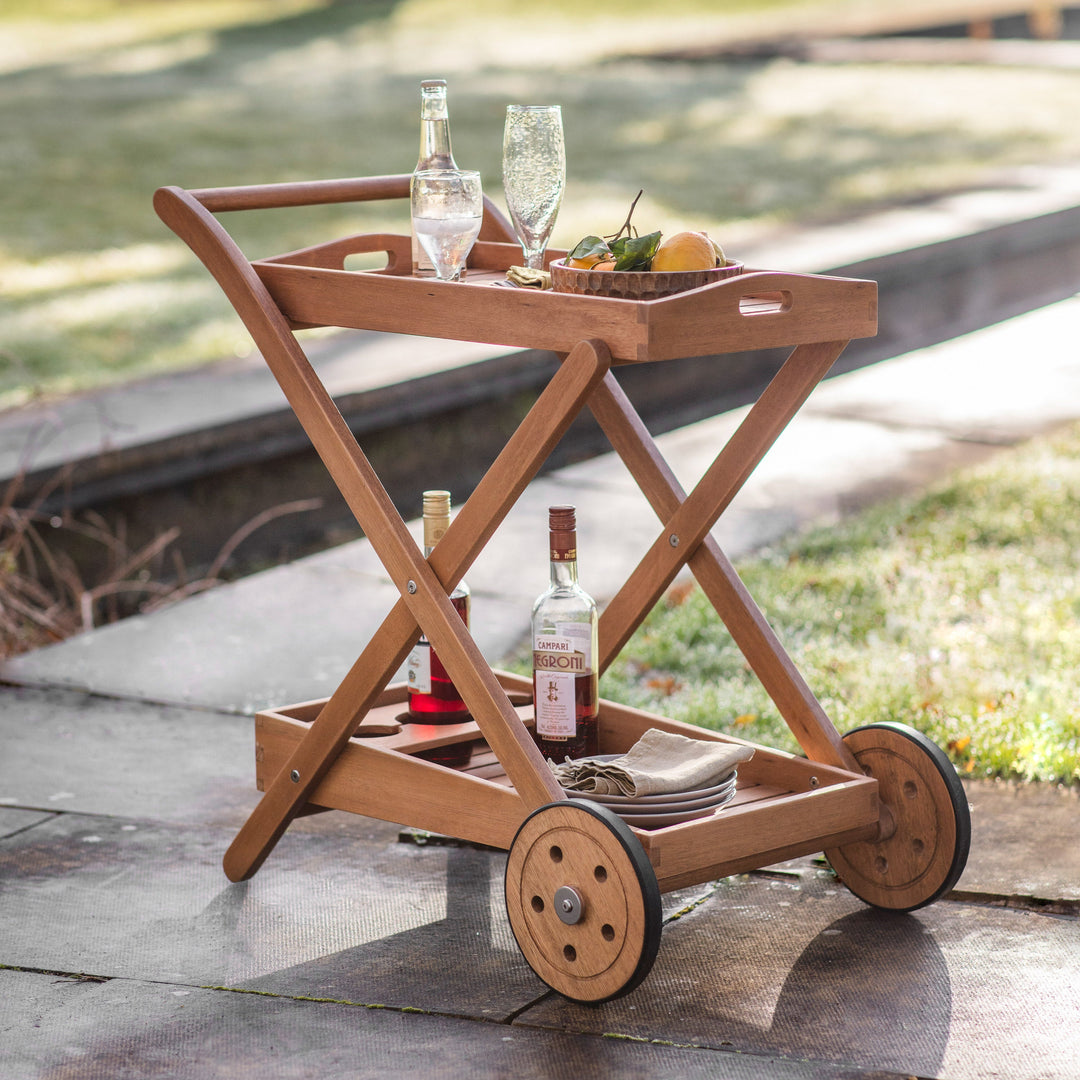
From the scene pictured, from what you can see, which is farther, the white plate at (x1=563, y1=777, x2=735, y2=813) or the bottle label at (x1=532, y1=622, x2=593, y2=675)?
the bottle label at (x1=532, y1=622, x2=593, y2=675)

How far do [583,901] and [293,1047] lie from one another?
461 millimetres

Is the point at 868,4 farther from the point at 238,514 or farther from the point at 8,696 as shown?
the point at 8,696

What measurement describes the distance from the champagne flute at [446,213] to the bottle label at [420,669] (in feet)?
2.32

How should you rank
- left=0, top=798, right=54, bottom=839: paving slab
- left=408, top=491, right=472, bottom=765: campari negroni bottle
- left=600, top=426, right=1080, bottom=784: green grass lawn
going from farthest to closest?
left=600, top=426, right=1080, bottom=784: green grass lawn
left=0, top=798, right=54, bottom=839: paving slab
left=408, top=491, right=472, bottom=765: campari negroni bottle

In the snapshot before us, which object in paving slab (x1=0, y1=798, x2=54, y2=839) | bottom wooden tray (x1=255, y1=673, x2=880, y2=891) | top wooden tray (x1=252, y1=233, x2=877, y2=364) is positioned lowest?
paving slab (x1=0, y1=798, x2=54, y2=839)

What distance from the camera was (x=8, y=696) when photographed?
3.98 m

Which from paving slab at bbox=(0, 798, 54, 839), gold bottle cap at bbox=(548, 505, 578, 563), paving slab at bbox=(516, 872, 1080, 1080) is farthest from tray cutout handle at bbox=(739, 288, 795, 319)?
paving slab at bbox=(0, 798, 54, 839)

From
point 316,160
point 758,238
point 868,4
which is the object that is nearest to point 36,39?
point 316,160

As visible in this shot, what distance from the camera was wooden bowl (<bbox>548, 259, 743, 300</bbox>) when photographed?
7.77 feet

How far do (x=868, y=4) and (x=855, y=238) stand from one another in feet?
68.8

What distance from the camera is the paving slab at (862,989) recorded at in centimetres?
239

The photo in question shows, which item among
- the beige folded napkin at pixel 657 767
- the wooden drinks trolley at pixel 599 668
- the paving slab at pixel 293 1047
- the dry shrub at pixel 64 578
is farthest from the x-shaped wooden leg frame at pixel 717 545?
the dry shrub at pixel 64 578

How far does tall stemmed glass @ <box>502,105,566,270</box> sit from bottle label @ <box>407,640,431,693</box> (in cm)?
80

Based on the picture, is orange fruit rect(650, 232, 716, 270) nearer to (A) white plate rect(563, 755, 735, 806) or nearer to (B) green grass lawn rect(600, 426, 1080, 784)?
(A) white plate rect(563, 755, 735, 806)
